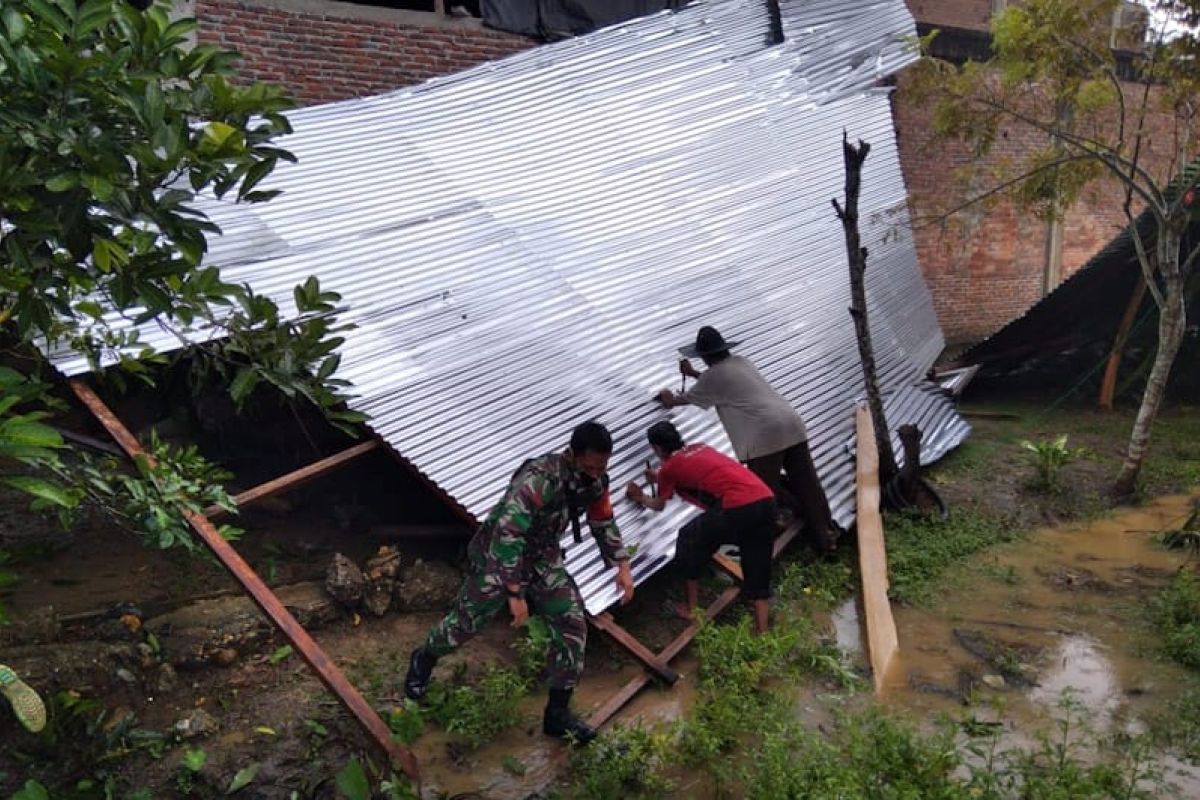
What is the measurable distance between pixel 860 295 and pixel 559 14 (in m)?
4.90

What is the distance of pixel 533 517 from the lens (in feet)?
13.4

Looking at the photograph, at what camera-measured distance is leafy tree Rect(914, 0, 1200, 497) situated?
7.17 m

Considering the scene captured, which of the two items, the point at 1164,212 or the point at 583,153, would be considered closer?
the point at 1164,212

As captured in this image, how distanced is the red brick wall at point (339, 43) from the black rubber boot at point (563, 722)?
606cm

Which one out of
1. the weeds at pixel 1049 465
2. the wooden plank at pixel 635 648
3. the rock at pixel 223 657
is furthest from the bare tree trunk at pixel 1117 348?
the rock at pixel 223 657

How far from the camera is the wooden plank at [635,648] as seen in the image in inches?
182

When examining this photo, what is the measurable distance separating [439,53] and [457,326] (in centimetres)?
437

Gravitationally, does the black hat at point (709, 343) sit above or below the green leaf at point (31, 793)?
above

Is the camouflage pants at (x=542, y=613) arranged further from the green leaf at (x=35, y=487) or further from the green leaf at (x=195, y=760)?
the green leaf at (x=35, y=487)

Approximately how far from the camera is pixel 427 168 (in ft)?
22.4

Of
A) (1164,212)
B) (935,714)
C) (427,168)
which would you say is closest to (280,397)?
(427,168)

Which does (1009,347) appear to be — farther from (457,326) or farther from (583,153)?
(457,326)

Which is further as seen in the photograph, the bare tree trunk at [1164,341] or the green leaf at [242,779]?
the bare tree trunk at [1164,341]

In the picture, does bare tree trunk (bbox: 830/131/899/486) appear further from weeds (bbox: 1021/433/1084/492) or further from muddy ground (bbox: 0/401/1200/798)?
weeds (bbox: 1021/433/1084/492)
